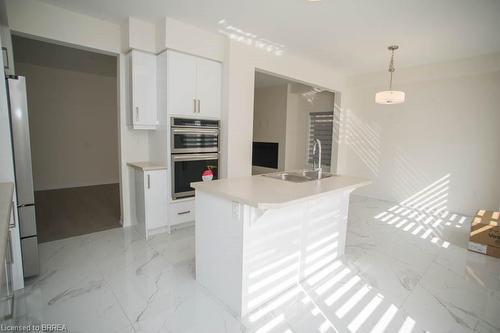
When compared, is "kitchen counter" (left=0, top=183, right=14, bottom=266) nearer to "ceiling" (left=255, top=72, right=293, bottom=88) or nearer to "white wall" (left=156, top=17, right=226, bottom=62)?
"white wall" (left=156, top=17, right=226, bottom=62)

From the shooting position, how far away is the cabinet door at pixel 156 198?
3.21 meters

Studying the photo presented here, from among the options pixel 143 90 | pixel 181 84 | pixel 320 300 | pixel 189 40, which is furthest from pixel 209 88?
pixel 320 300

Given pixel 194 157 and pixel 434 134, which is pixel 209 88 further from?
pixel 434 134

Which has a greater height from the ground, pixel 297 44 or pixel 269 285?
pixel 297 44

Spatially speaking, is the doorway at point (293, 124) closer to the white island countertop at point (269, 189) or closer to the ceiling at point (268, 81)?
the ceiling at point (268, 81)

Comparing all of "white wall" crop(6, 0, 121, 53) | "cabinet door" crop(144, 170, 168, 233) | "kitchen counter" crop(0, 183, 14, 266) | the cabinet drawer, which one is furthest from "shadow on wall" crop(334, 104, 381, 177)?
"kitchen counter" crop(0, 183, 14, 266)

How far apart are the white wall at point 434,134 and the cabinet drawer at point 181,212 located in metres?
3.94

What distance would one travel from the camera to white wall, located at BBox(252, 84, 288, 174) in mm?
6637

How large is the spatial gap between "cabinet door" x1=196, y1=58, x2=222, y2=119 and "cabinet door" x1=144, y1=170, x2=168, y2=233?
100 centimetres

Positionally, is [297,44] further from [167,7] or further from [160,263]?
[160,263]

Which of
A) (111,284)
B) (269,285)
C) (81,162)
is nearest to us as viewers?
(269,285)

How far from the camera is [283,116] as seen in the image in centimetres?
661

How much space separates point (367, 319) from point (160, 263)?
1.91 meters

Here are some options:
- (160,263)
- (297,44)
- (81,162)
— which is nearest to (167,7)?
(297,44)
